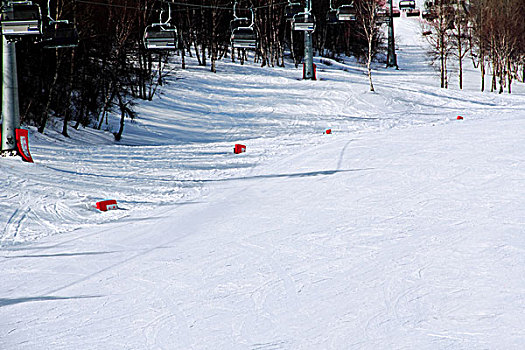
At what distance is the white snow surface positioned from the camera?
5.32 m

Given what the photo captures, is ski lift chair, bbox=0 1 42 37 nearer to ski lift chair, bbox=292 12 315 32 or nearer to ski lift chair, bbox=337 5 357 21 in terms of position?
ski lift chair, bbox=292 12 315 32

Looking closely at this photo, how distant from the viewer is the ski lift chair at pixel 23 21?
11.0 metres

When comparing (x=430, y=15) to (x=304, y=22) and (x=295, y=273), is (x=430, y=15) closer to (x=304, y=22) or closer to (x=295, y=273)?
(x=304, y=22)

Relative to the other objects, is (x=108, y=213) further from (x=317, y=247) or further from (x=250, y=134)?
(x=250, y=134)

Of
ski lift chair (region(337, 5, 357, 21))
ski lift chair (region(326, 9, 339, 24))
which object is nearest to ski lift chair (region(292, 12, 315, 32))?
ski lift chair (region(337, 5, 357, 21))

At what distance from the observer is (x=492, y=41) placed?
4103 centimetres

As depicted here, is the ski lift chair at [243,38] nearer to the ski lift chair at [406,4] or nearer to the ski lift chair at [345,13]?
the ski lift chair at [345,13]

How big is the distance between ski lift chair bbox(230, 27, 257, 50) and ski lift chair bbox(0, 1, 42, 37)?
6.74 m

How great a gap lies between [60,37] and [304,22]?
863 centimetres

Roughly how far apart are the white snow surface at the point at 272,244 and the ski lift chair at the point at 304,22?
148 inches

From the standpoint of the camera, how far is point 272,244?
8.05 metres

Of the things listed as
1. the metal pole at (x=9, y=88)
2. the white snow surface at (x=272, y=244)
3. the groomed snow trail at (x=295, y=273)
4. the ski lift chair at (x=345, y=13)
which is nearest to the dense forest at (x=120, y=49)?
the metal pole at (x=9, y=88)

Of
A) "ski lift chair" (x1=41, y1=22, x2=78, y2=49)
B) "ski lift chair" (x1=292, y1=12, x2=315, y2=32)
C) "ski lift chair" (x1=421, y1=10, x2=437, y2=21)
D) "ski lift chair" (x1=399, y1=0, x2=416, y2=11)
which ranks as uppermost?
"ski lift chair" (x1=399, y1=0, x2=416, y2=11)

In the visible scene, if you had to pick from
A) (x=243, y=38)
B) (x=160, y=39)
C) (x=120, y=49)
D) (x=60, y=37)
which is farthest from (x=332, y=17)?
(x=60, y=37)
